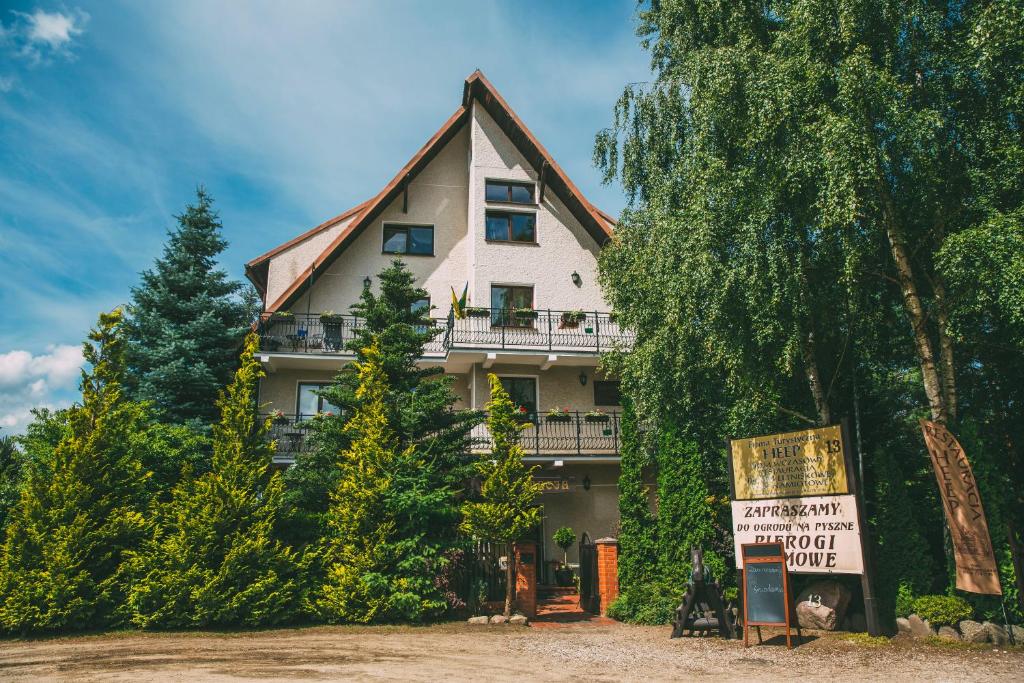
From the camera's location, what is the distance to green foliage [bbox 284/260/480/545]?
1461 centimetres

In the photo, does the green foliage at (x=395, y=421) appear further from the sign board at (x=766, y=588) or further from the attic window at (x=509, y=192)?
the attic window at (x=509, y=192)

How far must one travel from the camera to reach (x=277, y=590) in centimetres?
1293

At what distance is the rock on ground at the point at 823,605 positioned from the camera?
12.0m

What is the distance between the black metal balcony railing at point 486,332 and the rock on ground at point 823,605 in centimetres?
928

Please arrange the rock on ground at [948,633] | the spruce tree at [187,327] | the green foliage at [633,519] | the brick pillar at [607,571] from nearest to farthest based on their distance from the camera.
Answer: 1. the rock on ground at [948,633]
2. the green foliage at [633,519]
3. the brick pillar at [607,571]
4. the spruce tree at [187,327]

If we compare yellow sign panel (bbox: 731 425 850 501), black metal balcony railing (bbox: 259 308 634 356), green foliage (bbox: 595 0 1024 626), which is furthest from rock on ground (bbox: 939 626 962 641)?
black metal balcony railing (bbox: 259 308 634 356)

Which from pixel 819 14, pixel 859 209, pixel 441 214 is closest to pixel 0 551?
Result: pixel 441 214

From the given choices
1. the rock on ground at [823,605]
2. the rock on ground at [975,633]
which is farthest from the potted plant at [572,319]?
the rock on ground at [975,633]

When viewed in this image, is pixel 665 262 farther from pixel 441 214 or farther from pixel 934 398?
pixel 441 214

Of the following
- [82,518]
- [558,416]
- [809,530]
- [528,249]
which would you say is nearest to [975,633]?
[809,530]

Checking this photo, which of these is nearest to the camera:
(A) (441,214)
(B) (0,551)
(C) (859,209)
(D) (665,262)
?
(C) (859,209)

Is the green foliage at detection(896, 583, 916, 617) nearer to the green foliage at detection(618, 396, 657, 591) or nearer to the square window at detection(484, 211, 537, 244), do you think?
the green foliage at detection(618, 396, 657, 591)

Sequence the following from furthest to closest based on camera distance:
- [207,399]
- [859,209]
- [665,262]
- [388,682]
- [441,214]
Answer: [441,214] → [207,399] → [665,262] → [859,209] → [388,682]

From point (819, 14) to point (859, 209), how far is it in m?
3.71
